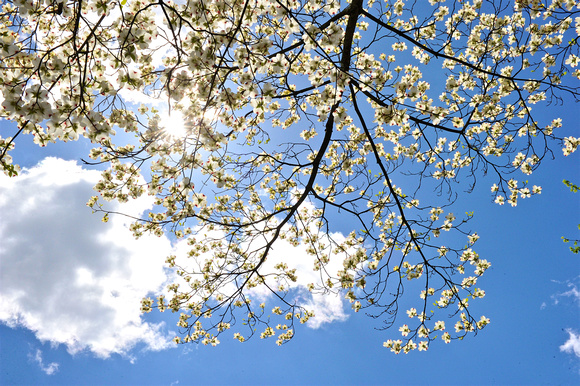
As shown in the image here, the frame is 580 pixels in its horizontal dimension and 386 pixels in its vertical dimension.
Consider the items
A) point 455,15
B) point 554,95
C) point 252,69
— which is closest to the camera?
point 252,69

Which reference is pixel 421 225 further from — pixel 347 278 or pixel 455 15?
pixel 455 15

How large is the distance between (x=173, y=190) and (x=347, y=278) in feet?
13.0

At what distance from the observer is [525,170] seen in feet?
20.9

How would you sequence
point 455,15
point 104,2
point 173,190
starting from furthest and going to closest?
point 455,15
point 173,190
point 104,2

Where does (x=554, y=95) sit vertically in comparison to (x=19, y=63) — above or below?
above

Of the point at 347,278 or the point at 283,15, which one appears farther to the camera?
the point at 347,278

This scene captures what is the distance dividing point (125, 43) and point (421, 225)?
16.2ft

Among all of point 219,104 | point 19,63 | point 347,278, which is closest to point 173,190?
point 219,104

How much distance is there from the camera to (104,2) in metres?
2.65

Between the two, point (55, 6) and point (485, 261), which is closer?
point (55, 6)

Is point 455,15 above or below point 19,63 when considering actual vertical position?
above

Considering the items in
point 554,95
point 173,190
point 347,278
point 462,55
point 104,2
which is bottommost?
point 347,278

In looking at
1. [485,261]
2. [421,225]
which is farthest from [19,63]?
[485,261]

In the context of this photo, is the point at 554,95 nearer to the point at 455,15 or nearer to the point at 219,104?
the point at 455,15
